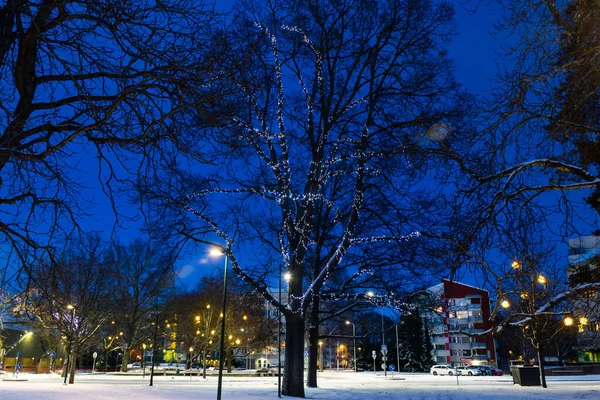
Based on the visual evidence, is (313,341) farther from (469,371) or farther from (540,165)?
(469,371)

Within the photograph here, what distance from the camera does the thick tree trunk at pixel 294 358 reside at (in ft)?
63.9

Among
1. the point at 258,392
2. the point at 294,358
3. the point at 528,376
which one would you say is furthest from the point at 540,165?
the point at 528,376

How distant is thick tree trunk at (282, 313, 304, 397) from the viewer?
19.5 meters

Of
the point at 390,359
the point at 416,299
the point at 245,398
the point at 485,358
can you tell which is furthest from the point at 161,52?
the point at 485,358

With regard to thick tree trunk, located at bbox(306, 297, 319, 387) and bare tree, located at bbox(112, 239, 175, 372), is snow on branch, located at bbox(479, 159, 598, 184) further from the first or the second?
bare tree, located at bbox(112, 239, 175, 372)

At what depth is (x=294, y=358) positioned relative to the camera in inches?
768

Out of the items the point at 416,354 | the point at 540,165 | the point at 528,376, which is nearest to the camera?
the point at 540,165

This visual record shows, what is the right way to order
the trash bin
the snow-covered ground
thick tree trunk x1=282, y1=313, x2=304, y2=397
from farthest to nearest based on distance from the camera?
the trash bin < thick tree trunk x1=282, y1=313, x2=304, y2=397 < the snow-covered ground

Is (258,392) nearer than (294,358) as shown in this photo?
No

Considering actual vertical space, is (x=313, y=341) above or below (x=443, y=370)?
above

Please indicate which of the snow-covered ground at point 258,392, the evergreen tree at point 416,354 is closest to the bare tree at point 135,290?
the snow-covered ground at point 258,392

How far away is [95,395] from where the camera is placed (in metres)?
18.8

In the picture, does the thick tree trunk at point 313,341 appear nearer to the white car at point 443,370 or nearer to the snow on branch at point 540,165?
the snow on branch at point 540,165

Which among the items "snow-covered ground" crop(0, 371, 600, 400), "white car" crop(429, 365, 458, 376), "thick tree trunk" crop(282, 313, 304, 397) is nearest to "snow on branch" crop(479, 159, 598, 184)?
"thick tree trunk" crop(282, 313, 304, 397)
